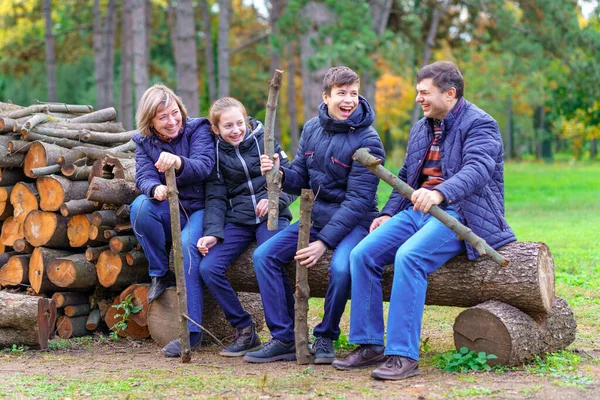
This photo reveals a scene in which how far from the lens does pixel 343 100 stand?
18.0ft

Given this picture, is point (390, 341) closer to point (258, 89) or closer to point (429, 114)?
point (429, 114)

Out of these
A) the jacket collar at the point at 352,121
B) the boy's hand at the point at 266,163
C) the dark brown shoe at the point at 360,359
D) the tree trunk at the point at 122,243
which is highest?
the jacket collar at the point at 352,121

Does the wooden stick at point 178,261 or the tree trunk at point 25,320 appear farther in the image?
the tree trunk at point 25,320

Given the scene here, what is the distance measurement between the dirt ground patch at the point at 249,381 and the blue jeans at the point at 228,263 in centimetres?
35

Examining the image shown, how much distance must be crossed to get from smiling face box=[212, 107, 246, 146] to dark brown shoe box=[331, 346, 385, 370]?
179cm

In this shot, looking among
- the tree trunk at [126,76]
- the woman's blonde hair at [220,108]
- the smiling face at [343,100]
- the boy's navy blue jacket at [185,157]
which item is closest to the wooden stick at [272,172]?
the smiling face at [343,100]

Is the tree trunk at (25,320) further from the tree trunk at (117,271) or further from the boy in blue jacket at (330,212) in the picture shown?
the boy in blue jacket at (330,212)

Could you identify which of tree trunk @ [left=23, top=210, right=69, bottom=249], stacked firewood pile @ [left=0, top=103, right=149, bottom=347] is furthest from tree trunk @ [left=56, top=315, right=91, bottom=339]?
tree trunk @ [left=23, top=210, right=69, bottom=249]

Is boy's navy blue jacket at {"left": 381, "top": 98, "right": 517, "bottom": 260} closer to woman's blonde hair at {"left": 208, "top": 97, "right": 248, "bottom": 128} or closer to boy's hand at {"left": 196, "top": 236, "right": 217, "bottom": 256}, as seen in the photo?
woman's blonde hair at {"left": 208, "top": 97, "right": 248, "bottom": 128}

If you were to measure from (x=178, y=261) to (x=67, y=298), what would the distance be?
173 centimetres

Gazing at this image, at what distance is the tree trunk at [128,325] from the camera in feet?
22.0

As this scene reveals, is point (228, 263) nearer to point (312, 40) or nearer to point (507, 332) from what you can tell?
point (507, 332)

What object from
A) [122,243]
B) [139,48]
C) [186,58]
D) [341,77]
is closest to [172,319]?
[122,243]

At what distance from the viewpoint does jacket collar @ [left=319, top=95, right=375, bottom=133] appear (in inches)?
218
